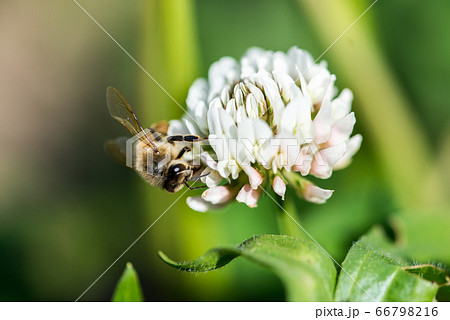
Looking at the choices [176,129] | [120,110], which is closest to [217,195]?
[176,129]

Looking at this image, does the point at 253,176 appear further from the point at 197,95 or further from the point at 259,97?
the point at 197,95

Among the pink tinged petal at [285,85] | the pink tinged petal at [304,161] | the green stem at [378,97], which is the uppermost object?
the pink tinged petal at [285,85]

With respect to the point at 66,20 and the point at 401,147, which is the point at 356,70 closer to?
the point at 401,147

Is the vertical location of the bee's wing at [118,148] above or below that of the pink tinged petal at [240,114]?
above

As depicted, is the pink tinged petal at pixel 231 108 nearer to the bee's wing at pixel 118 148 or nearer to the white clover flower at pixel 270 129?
the white clover flower at pixel 270 129

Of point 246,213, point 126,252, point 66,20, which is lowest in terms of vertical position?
point 246,213

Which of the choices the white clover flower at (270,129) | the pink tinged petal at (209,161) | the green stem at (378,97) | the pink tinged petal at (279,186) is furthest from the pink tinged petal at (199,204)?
the green stem at (378,97)

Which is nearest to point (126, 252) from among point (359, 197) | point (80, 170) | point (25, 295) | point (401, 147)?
point (25, 295)
